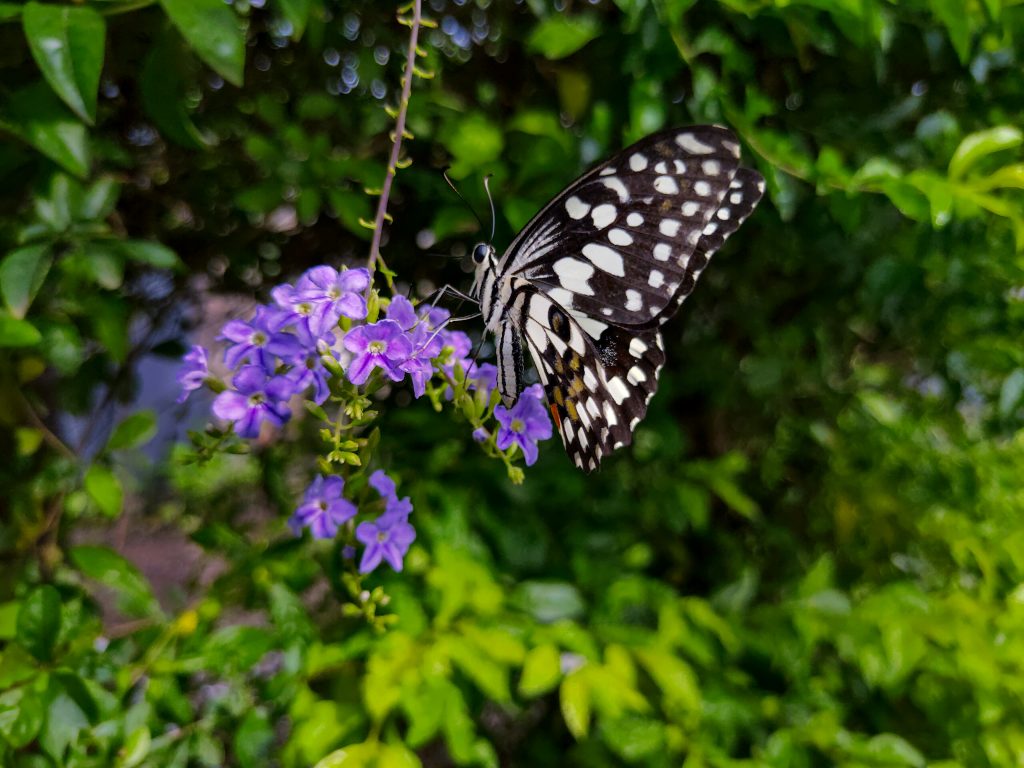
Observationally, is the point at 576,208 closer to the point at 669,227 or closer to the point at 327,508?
the point at 669,227

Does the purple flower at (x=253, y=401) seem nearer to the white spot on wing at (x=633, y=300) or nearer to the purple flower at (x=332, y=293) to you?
the purple flower at (x=332, y=293)

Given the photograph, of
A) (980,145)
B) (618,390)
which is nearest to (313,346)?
(618,390)

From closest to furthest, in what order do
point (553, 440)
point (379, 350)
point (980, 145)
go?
1. point (379, 350)
2. point (980, 145)
3. point (553, 440)

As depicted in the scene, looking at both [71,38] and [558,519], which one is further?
[558,519]

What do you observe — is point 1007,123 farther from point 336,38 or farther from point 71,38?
point 71,38

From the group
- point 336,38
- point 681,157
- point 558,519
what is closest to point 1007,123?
point 681,157

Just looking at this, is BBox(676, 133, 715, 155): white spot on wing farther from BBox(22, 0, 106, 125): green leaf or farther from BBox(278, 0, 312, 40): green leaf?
BBox(22, 0, 106, 125): green leaf

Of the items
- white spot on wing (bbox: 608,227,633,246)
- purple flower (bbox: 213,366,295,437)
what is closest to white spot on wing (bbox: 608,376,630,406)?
white spot on wing (bbox: 608,227,633,246)
